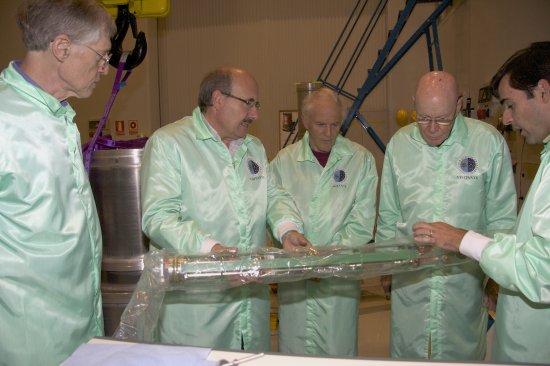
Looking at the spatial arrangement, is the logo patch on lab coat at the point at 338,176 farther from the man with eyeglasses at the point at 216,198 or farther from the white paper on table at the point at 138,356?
the white paper on table at the point at 138,356

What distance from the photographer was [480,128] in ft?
6.24

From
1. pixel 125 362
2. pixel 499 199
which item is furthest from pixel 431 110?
pixel 125 362

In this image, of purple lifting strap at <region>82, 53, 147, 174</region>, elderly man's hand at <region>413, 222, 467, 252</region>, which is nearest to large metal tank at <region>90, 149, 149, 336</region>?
purple lifting strap at <region>82, 53, 147, 174</region>

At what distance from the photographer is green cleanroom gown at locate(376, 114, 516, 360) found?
6.10 feet

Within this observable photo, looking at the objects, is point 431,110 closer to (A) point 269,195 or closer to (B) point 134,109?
(A) point 269,195

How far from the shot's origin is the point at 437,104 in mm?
1812

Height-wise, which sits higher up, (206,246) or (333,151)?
(333,151)

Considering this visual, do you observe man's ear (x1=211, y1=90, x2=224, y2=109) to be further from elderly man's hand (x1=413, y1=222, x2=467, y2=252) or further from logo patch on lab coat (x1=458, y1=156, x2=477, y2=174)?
logo patch on lab coat (x1=458, y1=156, x2=477, y2=174)

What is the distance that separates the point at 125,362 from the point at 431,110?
1.41m

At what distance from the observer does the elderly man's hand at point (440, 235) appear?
1.39 metres

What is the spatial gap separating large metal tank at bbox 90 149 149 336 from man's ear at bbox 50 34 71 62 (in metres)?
0.90

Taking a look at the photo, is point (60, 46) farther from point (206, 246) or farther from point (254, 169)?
point (254, 169)

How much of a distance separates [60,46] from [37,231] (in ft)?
1.50

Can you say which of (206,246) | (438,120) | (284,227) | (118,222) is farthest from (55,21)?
(438,120)
